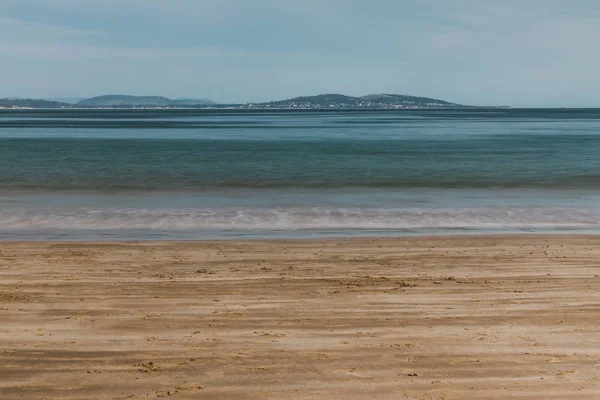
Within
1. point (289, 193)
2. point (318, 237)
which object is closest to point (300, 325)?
point (318, 237)

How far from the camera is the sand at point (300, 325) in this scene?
652 centimetres

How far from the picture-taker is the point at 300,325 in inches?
332

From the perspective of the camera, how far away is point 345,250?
47.2 feet

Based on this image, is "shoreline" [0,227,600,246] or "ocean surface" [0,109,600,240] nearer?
"shoreline" [0,227,600,246]

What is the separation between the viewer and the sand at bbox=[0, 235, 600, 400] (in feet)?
21.4

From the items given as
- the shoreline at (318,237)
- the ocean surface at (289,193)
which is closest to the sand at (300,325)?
the shoreline at (318,237)

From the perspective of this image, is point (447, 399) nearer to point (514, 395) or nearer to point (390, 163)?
point (514, 395)

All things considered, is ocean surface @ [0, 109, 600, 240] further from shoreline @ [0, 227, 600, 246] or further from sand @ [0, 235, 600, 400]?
sand @ [0, 235, 600, 400]

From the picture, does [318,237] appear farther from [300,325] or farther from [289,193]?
[289,193]

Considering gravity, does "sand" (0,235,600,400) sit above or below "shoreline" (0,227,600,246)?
above

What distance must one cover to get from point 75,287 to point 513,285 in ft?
19.0

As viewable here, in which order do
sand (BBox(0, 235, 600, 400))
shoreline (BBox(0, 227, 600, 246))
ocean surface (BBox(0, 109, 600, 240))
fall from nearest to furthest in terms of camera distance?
sand (BBox(0, 235, 600, 400)), shoreline (BBox(0, 227, 600, 246)), ocean surface (BBox(0, 109, 600, 240))

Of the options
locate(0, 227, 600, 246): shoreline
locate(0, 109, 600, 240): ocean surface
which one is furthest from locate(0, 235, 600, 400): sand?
locate(0, 109, 600, 240): ocean surface

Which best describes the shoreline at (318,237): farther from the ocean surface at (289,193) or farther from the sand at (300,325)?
the sand at (300,325)
